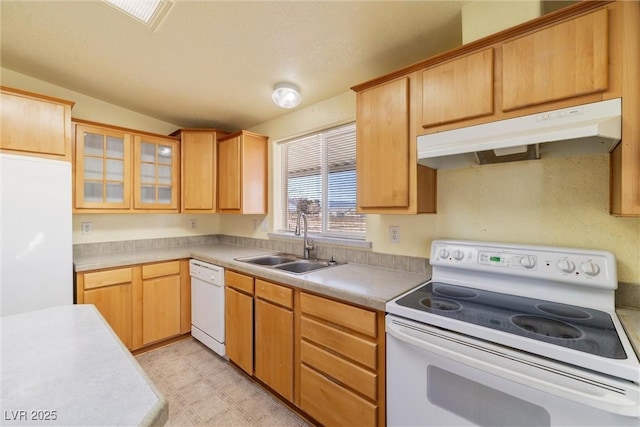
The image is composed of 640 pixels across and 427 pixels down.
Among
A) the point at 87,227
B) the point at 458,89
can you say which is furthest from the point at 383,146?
the point at 87,227

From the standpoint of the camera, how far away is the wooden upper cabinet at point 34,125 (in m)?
1.87

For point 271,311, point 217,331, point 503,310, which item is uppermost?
point 503,310

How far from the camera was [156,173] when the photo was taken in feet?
9.40

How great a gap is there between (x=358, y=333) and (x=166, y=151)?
2.77 meters

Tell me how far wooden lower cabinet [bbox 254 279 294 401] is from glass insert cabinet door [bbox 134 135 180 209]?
65.9 inches

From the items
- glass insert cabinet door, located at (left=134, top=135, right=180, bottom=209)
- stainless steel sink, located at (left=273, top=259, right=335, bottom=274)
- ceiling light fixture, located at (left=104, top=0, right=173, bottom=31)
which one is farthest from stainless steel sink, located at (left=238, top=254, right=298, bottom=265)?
ceiling light fixture, located at (left=104, top=0, right=173, bottom=31)

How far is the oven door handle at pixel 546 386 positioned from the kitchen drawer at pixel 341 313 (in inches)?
9.6

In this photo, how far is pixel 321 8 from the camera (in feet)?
4.70

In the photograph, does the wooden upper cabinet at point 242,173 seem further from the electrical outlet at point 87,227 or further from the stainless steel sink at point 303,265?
the electrical outlet at point 87,227

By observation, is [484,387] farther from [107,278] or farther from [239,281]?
[107,278]

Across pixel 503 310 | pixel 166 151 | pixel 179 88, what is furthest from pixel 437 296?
pixel 166 151

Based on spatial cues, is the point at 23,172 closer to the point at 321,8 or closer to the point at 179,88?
the point at 179,88

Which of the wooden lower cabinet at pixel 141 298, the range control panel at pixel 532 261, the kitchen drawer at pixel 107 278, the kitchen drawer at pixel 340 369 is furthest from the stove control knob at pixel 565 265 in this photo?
the kitchen drawer at pixel 107 278

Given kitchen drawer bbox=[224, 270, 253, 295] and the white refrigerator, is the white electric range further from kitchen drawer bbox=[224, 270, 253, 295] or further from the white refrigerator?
the white refrigerator
